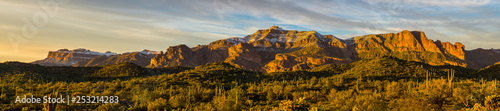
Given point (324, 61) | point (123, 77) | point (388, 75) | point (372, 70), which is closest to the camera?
point (388, 75)

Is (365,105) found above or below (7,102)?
above

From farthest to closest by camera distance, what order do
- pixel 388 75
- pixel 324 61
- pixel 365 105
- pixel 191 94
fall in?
pixel 324 61 < pixel 388 75 < pixel 191 94 < pixel 365 105

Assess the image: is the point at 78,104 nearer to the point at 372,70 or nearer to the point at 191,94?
the point at 191,94

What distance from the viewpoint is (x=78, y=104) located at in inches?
902

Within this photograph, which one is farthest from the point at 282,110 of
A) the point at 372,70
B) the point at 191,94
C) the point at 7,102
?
the point at 372,70

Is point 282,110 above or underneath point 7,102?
above

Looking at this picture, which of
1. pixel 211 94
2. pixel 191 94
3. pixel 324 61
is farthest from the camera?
pixel 324 61

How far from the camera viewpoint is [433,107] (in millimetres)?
17562

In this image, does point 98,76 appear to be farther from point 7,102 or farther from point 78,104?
point 78,104

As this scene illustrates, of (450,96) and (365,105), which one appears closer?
(365,105)

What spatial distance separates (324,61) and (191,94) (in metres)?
159

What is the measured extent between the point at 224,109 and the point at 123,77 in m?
54.9

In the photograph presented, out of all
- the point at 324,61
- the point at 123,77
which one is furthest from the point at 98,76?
the point at 324,61

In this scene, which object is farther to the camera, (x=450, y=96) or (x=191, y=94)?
(x=191, y=94)
